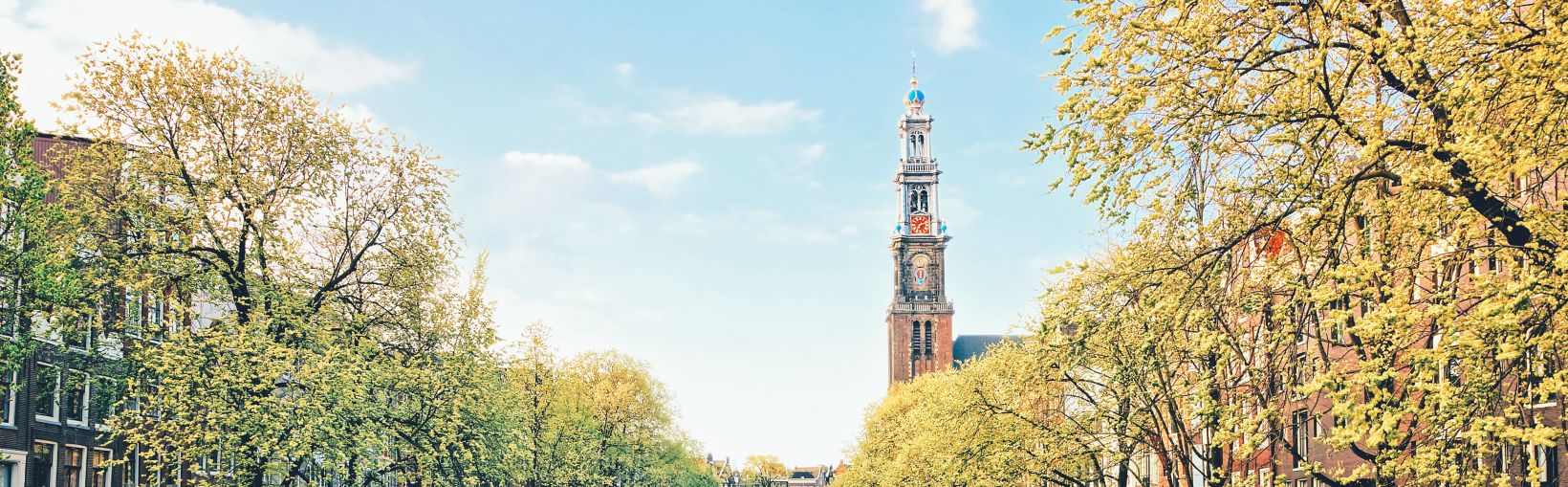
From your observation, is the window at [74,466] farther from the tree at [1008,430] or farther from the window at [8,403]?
the tree at [1008,430]

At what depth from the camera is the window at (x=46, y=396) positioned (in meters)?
39.7

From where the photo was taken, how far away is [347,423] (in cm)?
3556

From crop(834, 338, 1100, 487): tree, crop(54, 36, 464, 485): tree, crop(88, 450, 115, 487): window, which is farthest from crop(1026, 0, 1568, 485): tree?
crop(88, 450, 115, 487): window

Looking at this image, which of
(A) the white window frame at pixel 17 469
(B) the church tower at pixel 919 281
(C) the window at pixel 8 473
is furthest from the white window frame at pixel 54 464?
(B) the church tower at pixel 919 281

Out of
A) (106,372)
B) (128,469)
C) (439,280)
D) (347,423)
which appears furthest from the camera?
(128,469)

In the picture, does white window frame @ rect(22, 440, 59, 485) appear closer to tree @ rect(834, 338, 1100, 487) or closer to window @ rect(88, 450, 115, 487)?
window @ rect(88, 450, 115, 487)

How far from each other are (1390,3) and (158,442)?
1164 inches

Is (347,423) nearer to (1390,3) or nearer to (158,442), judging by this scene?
(158,442)

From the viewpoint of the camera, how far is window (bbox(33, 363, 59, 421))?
3967cm

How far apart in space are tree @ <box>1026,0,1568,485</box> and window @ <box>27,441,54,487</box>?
37.5 meters

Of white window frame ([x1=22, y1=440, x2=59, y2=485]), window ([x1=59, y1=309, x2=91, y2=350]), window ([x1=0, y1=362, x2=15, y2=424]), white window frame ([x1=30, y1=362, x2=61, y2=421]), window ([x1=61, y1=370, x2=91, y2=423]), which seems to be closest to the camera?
window ([x1=59, y1=309, x2=91, y2=350])

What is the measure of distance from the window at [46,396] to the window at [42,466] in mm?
955

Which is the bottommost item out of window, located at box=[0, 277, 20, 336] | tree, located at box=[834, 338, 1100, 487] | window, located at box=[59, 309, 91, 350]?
tree, located at box=[834, 338, 1100, 487]

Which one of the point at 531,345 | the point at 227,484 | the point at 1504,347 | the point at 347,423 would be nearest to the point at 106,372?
the point at 227,484
